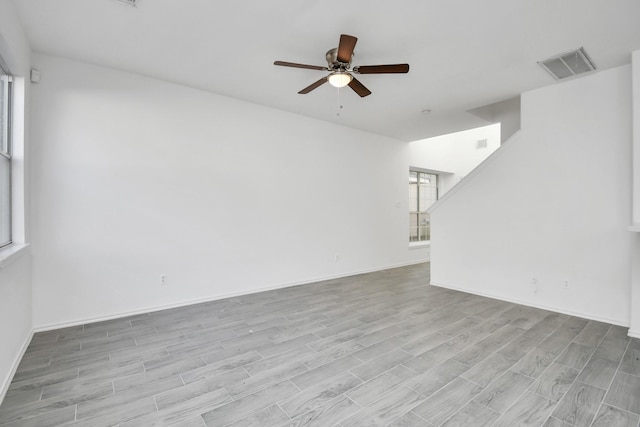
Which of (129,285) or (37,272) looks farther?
(129,285)

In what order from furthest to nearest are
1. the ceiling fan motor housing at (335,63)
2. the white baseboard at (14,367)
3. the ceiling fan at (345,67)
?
the ceiling fan motor housing at (335,63) < the ceiling fan at (345,67) < the white baseboard at (14,367)

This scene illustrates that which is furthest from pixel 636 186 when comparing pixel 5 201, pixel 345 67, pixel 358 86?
pixel 5 201

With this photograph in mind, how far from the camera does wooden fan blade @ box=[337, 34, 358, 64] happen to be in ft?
7.28

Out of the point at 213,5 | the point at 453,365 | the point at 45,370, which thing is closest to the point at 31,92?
the point at 213,5

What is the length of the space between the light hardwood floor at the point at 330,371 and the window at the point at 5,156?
1089mm

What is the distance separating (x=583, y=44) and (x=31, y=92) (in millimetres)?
5358

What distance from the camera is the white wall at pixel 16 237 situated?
6.59 ft

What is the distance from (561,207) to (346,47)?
3267mm

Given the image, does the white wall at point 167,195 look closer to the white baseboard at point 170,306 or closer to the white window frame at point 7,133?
the white baseboard at point 170,306

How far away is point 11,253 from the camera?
80.8 inches

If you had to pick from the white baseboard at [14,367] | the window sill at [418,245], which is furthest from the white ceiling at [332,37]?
the window sill at [418,245]

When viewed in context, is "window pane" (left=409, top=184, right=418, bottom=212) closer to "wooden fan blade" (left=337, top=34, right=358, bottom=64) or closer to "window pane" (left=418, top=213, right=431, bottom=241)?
"window pane" (left=418, top=213, right=431, bottom=241)

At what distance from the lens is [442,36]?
8.70ft

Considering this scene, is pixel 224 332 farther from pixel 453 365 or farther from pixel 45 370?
pixel 453 365
